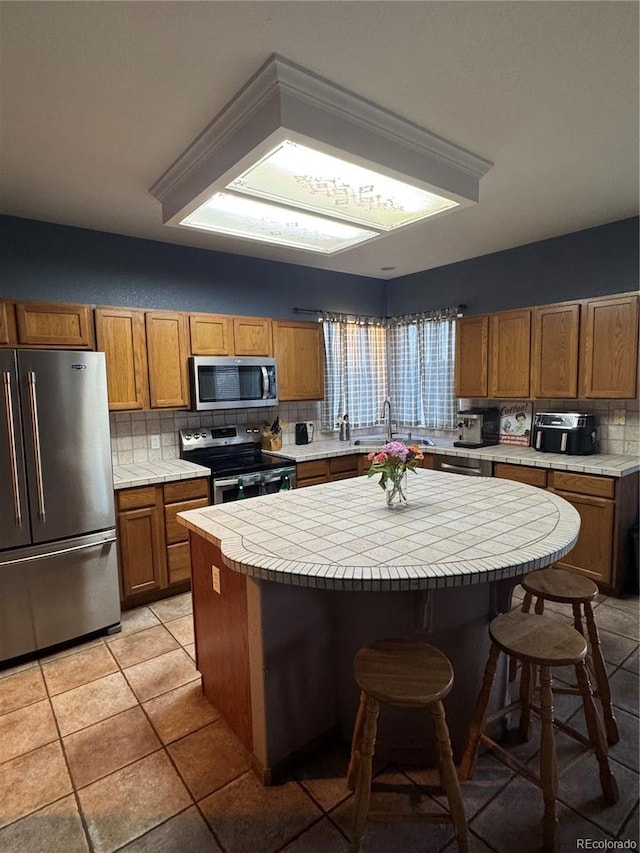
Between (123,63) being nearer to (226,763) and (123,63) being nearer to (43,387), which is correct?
(43,387)

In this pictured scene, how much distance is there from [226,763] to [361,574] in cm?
115

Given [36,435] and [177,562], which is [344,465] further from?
[36,435]

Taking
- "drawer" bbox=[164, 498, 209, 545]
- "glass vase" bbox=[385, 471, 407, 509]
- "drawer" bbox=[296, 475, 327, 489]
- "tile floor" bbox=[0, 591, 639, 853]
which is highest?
"glass vase" bbox=[385, 471, 407, 509]

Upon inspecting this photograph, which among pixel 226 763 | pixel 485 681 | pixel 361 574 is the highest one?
pixel 361 574

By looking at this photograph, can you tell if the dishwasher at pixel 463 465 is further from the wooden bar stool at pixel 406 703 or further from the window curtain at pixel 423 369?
the wooden bar stool at pixel 406 703

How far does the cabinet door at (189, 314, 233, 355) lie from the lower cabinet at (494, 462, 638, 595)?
2.82 metres

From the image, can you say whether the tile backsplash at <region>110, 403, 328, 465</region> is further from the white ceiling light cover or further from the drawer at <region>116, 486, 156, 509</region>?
the white ceiling light cover

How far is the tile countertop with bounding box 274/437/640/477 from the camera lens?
316cm

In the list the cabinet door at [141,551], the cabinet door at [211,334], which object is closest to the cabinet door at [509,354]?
the cabinet door at [211,334]

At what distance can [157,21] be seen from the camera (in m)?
1.45

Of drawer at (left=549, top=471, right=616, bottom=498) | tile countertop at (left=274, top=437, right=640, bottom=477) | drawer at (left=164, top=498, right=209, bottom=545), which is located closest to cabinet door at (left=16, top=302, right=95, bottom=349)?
drawer at (left=164, top=498, right=209, bottom=545)

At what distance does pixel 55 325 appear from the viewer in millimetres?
3010

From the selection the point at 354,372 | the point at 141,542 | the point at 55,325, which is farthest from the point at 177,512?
the point at 354,372

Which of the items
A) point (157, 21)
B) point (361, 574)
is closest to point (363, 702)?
point (361, 574)
